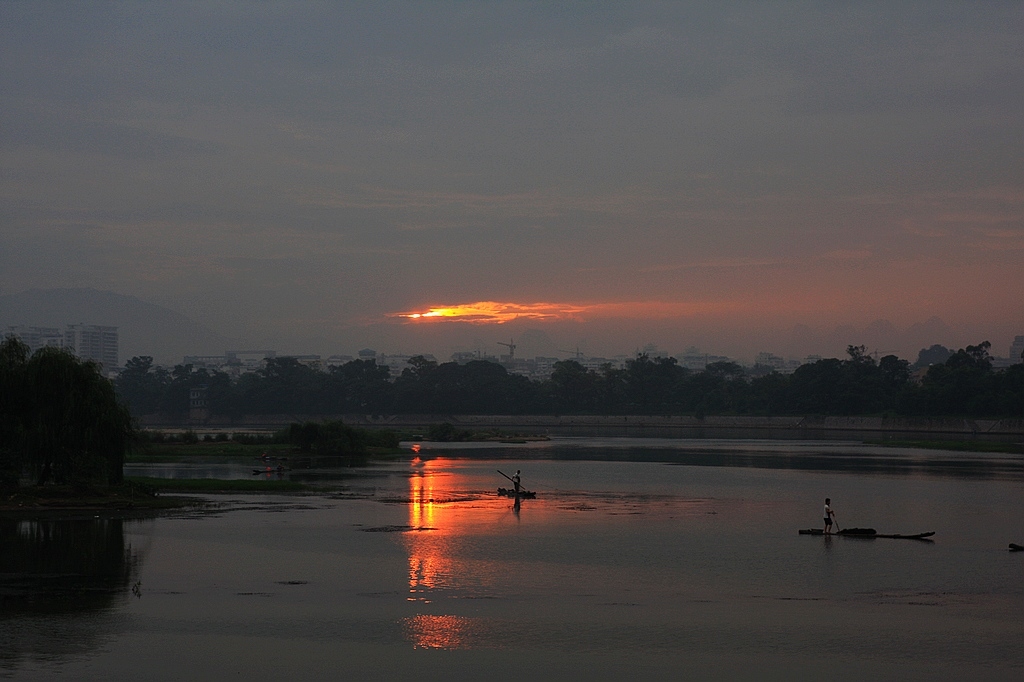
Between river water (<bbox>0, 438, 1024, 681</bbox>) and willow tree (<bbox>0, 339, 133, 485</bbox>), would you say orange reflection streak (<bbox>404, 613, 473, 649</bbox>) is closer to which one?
river water (<bbox>0, 438, 1024, 681</bbox>)

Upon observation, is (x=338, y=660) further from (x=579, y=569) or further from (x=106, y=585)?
(x=579, y=569)

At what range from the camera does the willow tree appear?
49.1m

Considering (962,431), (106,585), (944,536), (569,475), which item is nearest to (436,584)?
(106,585)

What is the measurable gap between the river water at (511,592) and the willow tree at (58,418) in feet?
18.5

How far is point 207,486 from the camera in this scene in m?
62.8

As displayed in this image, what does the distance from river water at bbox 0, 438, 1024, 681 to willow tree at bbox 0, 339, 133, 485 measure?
18.5ft

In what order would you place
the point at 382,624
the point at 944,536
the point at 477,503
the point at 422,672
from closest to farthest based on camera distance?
1. the point at 422,672
2. the point at 382,624
3. the point at 944,536
4. the point at 477,503

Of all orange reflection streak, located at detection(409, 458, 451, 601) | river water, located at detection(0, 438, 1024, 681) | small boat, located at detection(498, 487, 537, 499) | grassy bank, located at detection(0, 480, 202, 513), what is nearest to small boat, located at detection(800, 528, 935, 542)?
river water, located at detection(0, 438, 1024, 681)

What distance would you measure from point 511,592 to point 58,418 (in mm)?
28190

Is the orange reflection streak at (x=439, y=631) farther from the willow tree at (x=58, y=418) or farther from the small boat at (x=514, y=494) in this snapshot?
the small boat at (x=514, y=494)

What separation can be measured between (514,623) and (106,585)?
1192cm

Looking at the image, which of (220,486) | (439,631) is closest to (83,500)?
(220,486)

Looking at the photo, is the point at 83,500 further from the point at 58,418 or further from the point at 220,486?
the point at 220,486

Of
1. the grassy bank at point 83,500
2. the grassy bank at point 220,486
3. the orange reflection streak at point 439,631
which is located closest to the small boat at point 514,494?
the grassy bank at point 220,486
